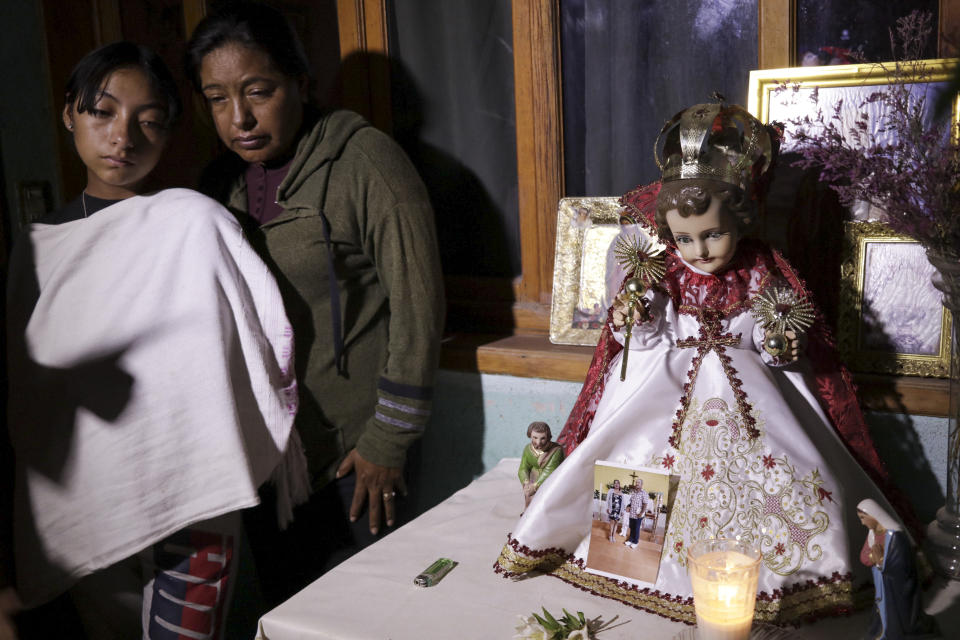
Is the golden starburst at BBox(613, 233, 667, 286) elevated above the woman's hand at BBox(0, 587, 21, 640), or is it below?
above

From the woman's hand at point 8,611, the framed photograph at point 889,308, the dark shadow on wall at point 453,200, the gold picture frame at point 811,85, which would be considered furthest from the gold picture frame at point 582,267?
the woman's hand at point 8,611

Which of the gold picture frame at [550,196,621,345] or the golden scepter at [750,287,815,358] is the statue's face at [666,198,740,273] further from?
the gold picture frame at [550,196,621,345]

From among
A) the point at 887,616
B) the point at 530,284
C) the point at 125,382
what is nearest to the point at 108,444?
the point at 125,382

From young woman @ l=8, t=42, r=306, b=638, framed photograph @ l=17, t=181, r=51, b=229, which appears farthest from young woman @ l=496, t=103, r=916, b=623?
framed photograph @ l=17, t=181, r=51, b=229

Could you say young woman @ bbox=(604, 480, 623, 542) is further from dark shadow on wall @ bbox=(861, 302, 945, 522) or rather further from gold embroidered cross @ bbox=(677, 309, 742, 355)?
dark shadow on wall @ bbox=(861, 302, 945, 522)

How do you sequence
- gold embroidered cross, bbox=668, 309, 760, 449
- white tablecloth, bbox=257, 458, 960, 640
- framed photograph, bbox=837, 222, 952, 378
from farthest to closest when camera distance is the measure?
framed photograph, bbox=837, 222, 952, 378 < gold embroidered cross, bbox=668, 309, 760, 449 < white tablecloth, bbox=257, 458, 960, 640

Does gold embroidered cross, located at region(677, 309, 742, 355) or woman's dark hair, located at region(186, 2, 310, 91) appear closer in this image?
gold embroidered cross, located at region(677, 309, 742, 355)

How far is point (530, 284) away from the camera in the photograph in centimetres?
168

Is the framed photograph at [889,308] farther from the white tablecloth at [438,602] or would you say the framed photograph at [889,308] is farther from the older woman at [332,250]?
the older woman at [332,250]

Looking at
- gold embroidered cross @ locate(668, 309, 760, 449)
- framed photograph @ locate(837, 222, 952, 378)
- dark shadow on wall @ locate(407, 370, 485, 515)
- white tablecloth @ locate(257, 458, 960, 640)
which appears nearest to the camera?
white tablecloth @ locate(257, 458, 960, 640)

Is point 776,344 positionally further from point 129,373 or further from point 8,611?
point 8,611

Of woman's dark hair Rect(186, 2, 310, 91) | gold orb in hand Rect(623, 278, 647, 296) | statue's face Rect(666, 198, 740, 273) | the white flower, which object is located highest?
woman's dark hair Rect(186, 2, 310, 91)

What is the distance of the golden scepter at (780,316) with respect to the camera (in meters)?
1.04

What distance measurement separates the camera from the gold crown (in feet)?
3.42
